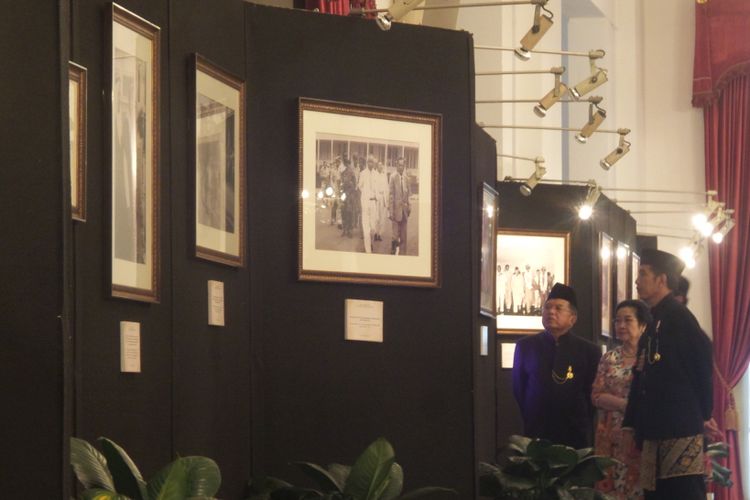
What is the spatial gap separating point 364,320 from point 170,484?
2440 mm

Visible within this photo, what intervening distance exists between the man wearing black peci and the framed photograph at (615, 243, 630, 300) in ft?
8.56

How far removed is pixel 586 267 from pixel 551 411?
6.54 feet

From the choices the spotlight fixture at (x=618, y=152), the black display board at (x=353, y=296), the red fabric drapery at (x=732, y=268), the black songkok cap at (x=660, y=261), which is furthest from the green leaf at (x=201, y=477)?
the red fabric drapery at (x=732, y=268)

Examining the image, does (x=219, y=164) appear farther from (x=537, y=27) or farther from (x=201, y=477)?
(x=537, y=27)

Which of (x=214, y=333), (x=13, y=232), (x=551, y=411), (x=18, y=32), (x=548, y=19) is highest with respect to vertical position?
(x=548, y=19)

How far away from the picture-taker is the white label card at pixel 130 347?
459cm

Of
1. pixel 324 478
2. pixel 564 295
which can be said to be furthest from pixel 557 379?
pixel 324 478

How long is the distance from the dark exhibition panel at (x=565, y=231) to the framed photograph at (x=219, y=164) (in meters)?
4.23

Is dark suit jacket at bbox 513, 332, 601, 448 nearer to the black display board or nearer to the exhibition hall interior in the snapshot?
the exhibition hall interior

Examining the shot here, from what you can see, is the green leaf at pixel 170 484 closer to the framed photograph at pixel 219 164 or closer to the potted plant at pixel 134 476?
the potted plant at pixel 134 476

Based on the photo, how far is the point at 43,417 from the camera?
102 inches

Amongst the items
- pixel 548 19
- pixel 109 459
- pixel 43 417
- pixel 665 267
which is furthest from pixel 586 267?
pixel 43 417

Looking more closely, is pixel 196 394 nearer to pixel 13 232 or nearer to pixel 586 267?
pixel 13 232

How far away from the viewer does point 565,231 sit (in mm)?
10320
